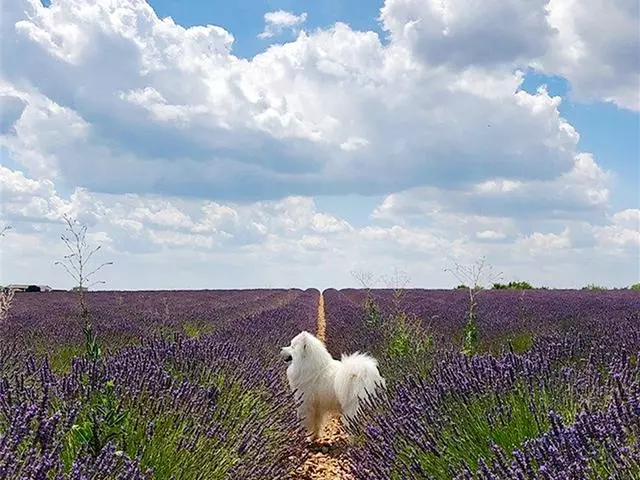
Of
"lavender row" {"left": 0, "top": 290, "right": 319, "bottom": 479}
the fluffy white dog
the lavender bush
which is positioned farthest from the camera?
the fluffy white dog

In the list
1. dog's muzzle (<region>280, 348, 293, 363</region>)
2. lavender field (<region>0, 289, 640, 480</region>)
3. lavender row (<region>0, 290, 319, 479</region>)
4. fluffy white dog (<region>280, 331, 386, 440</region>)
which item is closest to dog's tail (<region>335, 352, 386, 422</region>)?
fluffy white dog (<region>280, 331, 386, 440</region>)

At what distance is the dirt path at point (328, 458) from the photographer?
4621 mm

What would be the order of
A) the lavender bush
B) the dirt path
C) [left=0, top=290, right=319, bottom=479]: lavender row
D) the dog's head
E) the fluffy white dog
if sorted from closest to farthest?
1. the lavender bush
2. [left=0, top=290, right=319, bottom=479]: lavender row
3. the dirt path
4. the fluffy white dog
5. the dog's head

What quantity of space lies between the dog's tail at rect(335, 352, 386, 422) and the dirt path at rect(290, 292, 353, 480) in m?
0.31

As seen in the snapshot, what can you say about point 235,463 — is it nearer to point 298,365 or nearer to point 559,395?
point 559,395

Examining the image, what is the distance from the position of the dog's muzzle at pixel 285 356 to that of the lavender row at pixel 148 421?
1.18 m

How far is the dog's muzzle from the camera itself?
5.68 meters

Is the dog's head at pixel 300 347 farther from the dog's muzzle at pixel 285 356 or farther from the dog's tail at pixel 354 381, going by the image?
the dog's tail at pixel 354 381

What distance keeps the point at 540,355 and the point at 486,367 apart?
308 mm

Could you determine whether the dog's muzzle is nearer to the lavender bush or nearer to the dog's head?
the dog's head

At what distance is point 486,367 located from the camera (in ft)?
11.2

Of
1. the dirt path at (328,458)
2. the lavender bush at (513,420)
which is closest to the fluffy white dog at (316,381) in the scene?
the dirt path at (328,458)

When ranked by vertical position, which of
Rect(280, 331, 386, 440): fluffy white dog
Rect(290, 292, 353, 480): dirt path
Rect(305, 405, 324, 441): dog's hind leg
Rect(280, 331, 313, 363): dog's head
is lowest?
Rect(290, 292, 353, 480): dirt path

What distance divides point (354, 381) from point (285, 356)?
→ 29.6 inches
